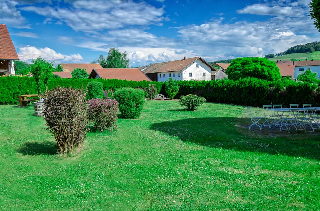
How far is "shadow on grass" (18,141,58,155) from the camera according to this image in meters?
6.98

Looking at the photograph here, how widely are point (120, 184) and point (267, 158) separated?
3.85m

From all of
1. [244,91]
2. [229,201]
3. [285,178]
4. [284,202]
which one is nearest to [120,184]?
[229,201]

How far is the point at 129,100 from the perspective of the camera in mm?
12789

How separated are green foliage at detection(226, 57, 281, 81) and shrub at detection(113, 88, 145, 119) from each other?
34618 mm

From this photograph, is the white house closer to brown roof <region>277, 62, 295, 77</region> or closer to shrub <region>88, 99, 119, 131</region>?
brown roof <region>277, 62, 295, 77</region>

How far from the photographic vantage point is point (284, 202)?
157 inches

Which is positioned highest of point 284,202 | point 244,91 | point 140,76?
point 140,76

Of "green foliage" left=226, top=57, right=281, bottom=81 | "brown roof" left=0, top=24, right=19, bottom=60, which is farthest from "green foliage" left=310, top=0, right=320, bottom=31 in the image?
"green foliage" left=226, top=57, right=281, bottom=81

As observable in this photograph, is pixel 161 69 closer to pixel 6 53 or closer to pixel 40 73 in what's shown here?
pixel 6 53

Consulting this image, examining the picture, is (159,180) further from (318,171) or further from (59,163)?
(318,171)

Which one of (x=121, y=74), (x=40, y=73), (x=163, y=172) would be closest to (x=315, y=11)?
(x=163, y=172)

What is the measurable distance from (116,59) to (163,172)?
7416cm

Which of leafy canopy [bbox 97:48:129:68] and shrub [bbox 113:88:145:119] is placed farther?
leafy canopy [bbox 97:48:129:68]

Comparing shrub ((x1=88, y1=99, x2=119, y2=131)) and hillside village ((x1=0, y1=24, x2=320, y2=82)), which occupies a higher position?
hillside village ((x1=0, y1=24, x2=320, y2=82))
